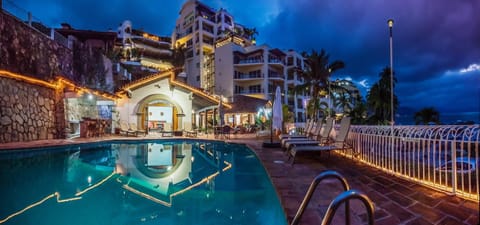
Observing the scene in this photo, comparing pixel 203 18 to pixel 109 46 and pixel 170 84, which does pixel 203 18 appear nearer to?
pixel 109 46

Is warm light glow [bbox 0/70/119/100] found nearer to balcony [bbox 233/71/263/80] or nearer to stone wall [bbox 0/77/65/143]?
stone wall [bbox 0/77/65/143]

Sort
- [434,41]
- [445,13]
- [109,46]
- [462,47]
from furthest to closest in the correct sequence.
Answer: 1. [109,46]
2. [434,41]
3. [462,47]
4. [445,13]

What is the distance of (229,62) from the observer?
39281 mm

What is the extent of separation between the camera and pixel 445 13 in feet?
51.7

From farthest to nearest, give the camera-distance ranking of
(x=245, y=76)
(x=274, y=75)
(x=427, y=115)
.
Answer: (x=245, y=76) → (x=274, y=75) → (x=427, y=115)

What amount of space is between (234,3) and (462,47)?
141m

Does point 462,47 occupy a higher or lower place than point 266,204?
higher

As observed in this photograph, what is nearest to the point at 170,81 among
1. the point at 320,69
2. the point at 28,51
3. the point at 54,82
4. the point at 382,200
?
the point at 54,82

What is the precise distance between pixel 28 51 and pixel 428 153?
19.8 meters

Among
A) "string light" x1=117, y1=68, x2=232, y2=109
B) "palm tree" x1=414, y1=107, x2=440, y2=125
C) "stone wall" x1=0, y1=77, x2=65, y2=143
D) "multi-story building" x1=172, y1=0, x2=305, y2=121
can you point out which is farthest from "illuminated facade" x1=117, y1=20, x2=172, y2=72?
"palm tree" x1=414, y1=107, x2=440, y2=125

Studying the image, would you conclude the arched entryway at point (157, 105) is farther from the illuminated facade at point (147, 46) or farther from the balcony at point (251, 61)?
the illuminated facade at point (147, 46)

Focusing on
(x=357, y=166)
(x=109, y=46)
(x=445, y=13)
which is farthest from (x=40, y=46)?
(x=445, y=13)

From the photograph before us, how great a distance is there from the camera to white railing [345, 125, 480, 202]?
384 centimetres

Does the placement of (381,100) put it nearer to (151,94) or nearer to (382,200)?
(151,94)
